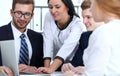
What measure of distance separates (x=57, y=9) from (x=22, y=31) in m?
0.25

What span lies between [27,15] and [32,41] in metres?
0.17

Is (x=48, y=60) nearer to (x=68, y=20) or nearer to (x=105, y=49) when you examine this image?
(x=68, y=20)

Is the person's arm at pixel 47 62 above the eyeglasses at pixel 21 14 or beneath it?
beneath

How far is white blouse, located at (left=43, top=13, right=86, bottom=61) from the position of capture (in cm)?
163

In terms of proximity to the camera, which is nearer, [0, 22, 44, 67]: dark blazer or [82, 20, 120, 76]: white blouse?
[82, 20, 120, 76]: white blouse

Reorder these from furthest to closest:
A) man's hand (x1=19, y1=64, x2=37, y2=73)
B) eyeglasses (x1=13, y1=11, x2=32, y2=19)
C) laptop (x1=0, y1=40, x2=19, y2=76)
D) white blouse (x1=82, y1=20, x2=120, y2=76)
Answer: eyeglasses (x1=13, y1=11, x2=32, y2=19)
man's hand (x1=19, y1=64, x2=37, y2=73)
laptop (x1=0, y1=40, x2=19, y2=76)
white blouse (x1=82, y1=20, x2=120, y2=76)

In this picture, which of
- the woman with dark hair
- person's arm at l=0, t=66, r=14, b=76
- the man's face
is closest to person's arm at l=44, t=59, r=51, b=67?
the woman with dark hair

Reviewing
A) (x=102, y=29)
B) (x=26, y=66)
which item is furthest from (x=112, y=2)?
(x=26, y=66)

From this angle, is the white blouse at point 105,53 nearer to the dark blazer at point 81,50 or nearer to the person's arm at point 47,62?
the dark blazer at point 81,50

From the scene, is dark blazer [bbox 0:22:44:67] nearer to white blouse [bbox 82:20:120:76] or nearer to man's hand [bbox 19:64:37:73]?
man's hand [bbox 19:64:37:73]

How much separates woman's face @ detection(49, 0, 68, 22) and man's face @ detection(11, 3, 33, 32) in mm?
126

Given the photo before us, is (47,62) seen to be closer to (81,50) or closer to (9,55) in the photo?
(81,50)

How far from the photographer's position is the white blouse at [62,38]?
1.63 meters

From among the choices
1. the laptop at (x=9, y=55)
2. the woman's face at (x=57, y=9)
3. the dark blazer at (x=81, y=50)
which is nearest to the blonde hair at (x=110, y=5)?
the laptop at (x=9, y=55)
